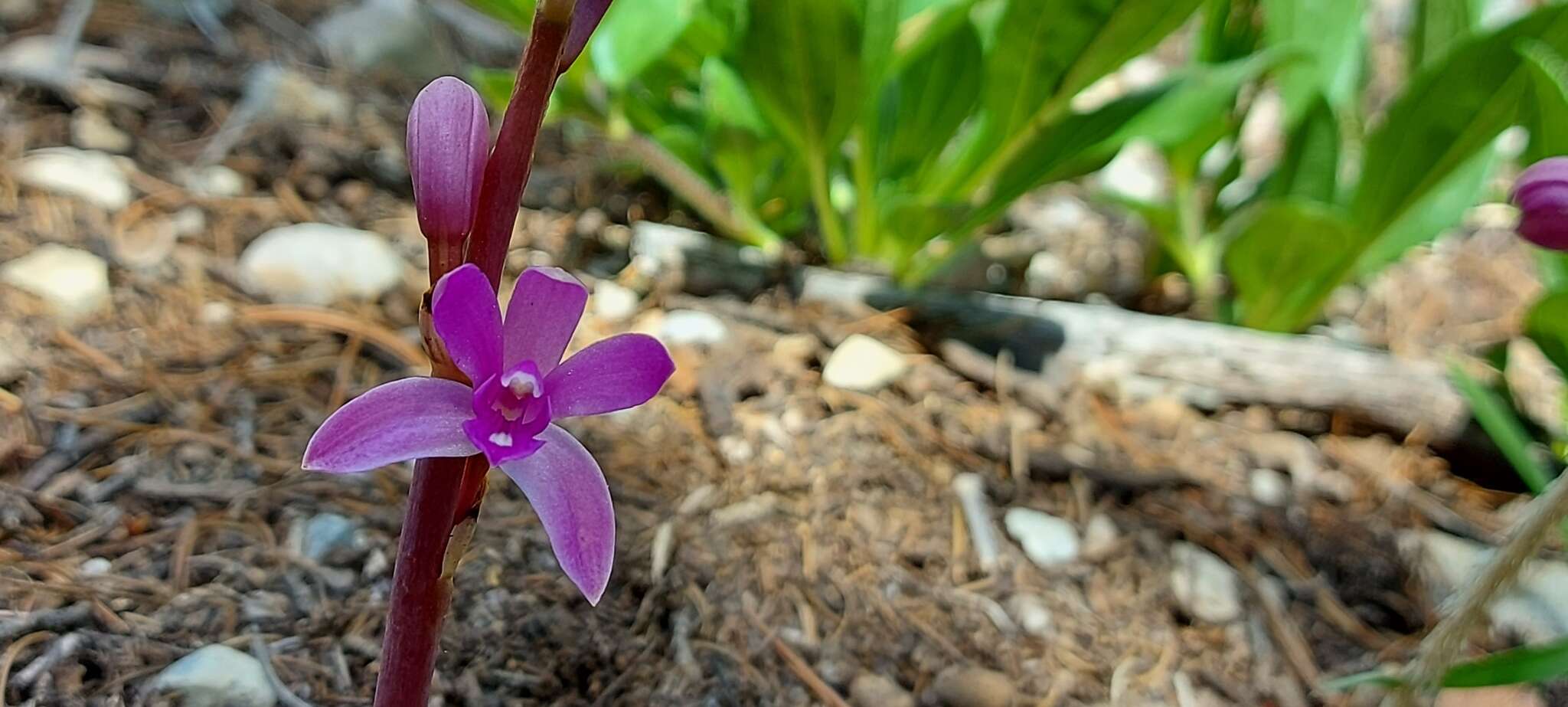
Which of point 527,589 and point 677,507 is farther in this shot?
point 677,507

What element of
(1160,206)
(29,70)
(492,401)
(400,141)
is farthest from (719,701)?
(29,70)

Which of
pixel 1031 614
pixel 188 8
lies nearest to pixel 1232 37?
pixel 1031 614

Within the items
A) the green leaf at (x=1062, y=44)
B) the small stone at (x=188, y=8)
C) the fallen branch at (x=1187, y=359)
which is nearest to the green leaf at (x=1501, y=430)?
the fallen branch at (x=1187, y=359)

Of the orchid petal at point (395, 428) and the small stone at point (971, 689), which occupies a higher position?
the orchid petal at point (395, 428)

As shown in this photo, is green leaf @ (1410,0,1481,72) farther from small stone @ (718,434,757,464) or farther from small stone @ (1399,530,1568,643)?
small stone @ (718,434,757,464)

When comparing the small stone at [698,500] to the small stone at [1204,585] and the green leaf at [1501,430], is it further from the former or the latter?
the green leaf at [1501,430]

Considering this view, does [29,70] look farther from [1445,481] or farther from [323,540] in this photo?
[1445,481]

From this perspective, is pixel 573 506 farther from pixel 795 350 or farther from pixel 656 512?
pixel 795 350
